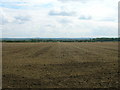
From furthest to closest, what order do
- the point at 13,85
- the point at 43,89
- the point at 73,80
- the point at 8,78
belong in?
1. the point at 8,78
2. the point at 73,80
3. the point at 13,85
4. the point at 43,89

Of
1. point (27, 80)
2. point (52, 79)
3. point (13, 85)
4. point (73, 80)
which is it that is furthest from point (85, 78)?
point (13, 85)

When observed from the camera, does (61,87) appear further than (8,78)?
No

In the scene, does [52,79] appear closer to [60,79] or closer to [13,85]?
[60,79]

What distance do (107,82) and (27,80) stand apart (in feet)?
13.3

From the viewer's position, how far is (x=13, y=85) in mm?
10641

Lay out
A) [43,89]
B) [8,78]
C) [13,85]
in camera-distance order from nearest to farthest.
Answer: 1. [43,89]
2. [13,85]
3. [8,78]

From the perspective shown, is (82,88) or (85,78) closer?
(82,88)

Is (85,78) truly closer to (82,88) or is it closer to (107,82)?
(107,82)

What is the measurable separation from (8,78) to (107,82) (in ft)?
17.4

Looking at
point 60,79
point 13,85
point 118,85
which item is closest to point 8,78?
point 13,85

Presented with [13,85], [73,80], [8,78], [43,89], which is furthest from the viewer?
[8,78]

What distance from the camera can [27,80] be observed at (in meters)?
11.8

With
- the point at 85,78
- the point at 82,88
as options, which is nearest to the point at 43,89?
the point at 82,88

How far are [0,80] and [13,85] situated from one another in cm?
151
